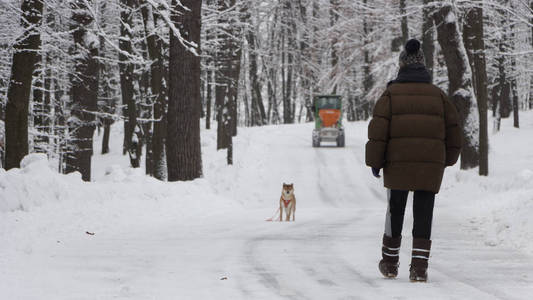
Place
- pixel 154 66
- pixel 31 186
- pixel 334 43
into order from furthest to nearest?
1. pixel 334 43
2. pixel 154 66
3. pixel 31 186

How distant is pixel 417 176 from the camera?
17.4ft

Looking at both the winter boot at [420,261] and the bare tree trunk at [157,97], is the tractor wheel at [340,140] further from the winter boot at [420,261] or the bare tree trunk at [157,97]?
the winter boot at [420,261]

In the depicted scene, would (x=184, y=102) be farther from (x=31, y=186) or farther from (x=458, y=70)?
(x=458, y=70)

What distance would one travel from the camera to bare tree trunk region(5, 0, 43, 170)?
1078 cm

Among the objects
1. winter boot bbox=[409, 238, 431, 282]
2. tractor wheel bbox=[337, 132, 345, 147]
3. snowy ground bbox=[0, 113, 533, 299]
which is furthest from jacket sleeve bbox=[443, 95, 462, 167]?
tractor wheel bbox=[337, 132, 345, 147]

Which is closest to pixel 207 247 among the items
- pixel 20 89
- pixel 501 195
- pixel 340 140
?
pixel 20 89

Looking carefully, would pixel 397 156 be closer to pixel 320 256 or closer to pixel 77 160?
pixel 320 256

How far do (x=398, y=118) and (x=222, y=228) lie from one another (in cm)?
457

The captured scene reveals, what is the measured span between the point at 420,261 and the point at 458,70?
14487 mm

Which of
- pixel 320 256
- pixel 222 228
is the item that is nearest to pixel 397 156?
pixel 320 256

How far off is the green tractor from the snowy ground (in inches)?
630

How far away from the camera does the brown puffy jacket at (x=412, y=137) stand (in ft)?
17.4

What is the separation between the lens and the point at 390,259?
17.6 feet

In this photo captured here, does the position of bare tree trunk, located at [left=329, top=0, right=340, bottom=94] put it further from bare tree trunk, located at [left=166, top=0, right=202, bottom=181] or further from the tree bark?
bare tree trunk, located at [left=166, top=0, right=202, bottom=181]
